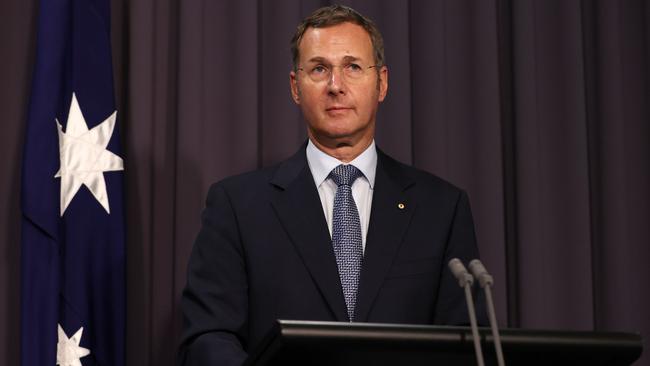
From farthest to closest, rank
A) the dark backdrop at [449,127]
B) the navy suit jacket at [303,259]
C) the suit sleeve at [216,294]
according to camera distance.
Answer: the dark backdrop at [449,127] → the navy suit jacket at [303,259] → the suit sleeve at [216,294]

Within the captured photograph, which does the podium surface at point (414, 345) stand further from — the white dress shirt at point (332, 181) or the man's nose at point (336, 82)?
the man's nose at point (336, 82)

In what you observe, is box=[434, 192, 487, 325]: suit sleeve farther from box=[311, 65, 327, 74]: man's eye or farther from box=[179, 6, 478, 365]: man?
box=[311, 65, 327, 74]: man's eye

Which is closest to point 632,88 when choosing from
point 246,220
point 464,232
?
point 464,232

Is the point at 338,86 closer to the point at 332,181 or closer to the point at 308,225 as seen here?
the point at 332,181

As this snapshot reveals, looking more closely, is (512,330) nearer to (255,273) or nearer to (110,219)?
(255,273)

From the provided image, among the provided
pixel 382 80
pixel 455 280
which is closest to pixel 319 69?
pixel 382 80

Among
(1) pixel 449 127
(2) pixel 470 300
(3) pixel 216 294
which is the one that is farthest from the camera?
(1) pixel 449 127

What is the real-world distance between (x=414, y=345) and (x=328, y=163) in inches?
45.9

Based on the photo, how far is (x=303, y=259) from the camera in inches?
95.9

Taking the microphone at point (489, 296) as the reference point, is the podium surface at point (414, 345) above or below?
below

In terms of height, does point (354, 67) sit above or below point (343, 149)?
above

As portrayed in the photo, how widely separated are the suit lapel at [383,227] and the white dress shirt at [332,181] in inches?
1.2

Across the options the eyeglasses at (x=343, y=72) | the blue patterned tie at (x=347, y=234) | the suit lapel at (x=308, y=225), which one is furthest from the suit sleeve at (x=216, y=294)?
the eyeglasses at (x=343, y=72)

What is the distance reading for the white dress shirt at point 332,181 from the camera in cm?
261
